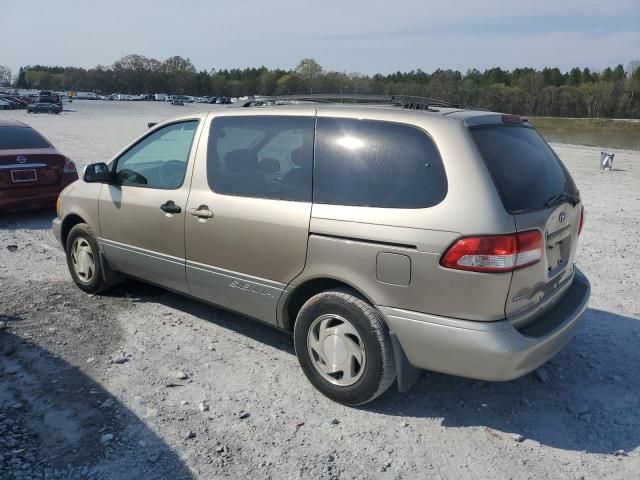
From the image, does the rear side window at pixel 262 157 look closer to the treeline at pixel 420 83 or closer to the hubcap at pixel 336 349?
Answer: the hubcap at pixel 336 349

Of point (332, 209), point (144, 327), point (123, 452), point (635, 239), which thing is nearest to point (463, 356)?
point (332, 209)

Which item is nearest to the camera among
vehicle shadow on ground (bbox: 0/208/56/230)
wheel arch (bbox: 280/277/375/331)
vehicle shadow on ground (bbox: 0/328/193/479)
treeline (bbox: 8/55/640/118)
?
vehicle shadow on ground (bbox: 0/328/193/479)

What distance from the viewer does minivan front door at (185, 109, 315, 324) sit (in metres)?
3.54

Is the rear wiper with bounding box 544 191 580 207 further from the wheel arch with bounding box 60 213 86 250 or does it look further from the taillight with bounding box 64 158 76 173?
the taillight with bounding box 64 158 76 173

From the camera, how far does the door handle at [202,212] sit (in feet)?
12.9

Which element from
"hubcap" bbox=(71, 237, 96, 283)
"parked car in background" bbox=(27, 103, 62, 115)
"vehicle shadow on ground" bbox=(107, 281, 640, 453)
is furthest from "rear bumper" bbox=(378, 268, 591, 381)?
"parked car in background" bbox=(27, 103, 62, 115)

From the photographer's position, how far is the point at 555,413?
3.42 m

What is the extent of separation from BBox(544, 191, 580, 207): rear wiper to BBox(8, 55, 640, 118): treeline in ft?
298

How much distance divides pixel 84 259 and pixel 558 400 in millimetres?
4356

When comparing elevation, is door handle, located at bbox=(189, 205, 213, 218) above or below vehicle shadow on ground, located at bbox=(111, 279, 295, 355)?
above

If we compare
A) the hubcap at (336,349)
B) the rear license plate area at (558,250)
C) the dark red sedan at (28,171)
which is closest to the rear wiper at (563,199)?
the rear license plate area at (558,250)

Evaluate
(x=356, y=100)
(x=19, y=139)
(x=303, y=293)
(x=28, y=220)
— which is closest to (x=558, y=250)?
(x=303, y=293)

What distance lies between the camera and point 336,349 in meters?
3.41

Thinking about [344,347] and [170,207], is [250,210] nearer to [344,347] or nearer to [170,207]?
[170,207]
